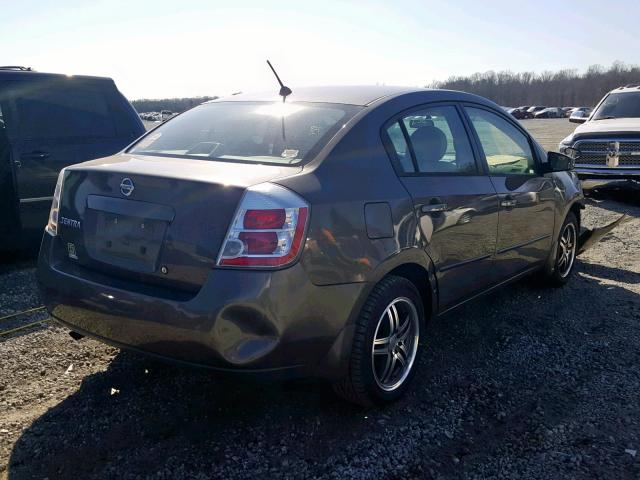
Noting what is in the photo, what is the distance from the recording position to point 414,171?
3350 millimetres

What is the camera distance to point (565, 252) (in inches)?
213

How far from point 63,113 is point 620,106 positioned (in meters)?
9.78

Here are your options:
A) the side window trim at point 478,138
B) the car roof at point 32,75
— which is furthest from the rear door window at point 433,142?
the car roof at point 32,75

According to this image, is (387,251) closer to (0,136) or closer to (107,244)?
(107,244)

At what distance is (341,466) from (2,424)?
1720 mm

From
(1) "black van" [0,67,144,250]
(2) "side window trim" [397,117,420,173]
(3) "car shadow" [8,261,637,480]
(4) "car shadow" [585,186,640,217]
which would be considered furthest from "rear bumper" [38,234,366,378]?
(4) "car shadow" [585,186,640,217]

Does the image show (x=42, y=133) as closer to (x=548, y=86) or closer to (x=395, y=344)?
(x=395, y=344)

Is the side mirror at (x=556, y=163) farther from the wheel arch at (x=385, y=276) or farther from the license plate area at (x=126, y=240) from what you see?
the license plate area at (x=126, y=240)

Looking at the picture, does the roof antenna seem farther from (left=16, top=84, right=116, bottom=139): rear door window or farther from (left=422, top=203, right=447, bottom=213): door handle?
(left=16, top=84, right=116, bottom=139): rear door window

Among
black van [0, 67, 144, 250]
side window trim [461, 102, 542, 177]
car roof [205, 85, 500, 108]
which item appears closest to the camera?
car roof [205, 85, 500, 108]

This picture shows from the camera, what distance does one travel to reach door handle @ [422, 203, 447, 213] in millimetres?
3278

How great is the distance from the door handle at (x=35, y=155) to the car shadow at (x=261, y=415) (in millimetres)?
2794

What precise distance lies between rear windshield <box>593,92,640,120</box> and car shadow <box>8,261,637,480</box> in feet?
27.5

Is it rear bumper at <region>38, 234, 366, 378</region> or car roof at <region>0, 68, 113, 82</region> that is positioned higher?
car roof at <region>0, 68, 113, 82</region>
